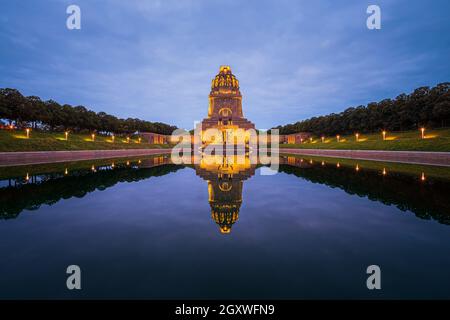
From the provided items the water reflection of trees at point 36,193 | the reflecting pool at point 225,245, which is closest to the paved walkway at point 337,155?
the water reflection of trees at point 36,193

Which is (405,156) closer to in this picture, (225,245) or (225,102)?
(225,245)

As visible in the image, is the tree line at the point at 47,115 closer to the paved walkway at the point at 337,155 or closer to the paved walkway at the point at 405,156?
the paved walkway at the point at 337,155

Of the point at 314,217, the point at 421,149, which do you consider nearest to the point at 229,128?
the point at 421,149

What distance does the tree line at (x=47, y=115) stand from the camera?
4428 cm

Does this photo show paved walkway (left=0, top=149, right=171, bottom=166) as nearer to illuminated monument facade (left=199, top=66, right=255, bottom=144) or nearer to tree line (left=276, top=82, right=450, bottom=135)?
tree line (left=276, top=82, right=450, bottom=135)

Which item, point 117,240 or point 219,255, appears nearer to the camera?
point 219,255

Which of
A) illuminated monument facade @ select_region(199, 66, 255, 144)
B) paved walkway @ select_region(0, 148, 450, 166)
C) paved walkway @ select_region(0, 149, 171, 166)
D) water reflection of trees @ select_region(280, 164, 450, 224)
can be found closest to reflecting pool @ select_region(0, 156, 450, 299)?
water reflection of trees @ select_region(280, 164, 450, 224)

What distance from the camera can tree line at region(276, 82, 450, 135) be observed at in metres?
44.0

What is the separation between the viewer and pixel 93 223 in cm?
663

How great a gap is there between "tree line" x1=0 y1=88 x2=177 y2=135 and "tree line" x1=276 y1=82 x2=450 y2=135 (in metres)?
61.9
